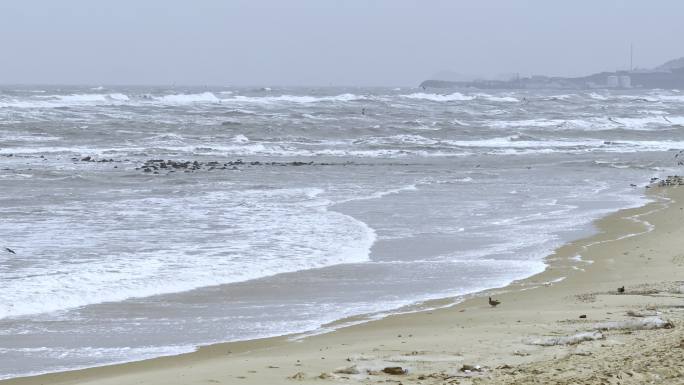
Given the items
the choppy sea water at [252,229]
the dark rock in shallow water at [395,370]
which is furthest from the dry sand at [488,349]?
the choppy sea water at [252,229]

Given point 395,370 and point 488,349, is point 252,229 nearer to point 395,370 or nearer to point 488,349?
point 488,349

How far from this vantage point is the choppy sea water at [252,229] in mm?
8766

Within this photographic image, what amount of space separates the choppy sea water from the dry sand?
58 centimetres

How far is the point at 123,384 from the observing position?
20.1 ft

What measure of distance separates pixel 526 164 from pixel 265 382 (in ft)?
88.7

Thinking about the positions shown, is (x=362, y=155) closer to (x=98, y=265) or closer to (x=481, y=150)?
(x=481, y=150)

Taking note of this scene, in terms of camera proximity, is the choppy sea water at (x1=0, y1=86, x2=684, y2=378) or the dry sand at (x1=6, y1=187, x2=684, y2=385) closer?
the dry sand at (x1=6, y1=187, x2=684, y2=385)

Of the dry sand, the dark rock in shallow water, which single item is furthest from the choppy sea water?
the dark rock in shallow water

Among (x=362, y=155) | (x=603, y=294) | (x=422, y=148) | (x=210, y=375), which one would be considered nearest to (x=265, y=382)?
(x=210, y=375)

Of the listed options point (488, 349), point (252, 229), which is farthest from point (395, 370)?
point (252, 229)

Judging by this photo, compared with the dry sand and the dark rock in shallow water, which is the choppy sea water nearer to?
the dry sand

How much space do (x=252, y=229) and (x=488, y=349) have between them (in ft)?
27.5

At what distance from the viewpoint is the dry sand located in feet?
19.1

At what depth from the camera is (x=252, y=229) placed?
14.7 m
